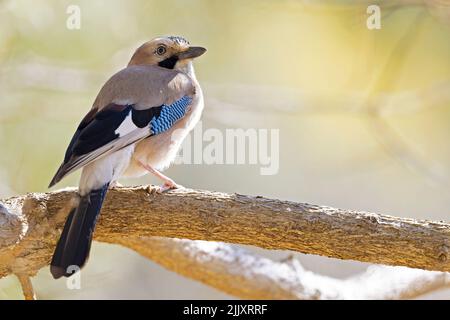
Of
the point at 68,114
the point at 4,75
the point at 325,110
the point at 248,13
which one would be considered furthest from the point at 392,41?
the point at 4,75

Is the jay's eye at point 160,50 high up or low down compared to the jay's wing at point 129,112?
up

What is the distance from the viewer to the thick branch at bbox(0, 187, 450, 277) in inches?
135

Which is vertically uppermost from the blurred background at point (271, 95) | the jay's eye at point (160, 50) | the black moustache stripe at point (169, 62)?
the blurred background at point (271, 95)

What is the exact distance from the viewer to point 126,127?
3.86m

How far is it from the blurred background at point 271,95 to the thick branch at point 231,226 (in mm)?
1150

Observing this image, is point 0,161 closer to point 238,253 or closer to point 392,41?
point 238,253

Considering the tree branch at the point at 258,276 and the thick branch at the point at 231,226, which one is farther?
the tree branch at the point at 258,276

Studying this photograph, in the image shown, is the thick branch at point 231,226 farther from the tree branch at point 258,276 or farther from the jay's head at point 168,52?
the jay's head at point 168,52

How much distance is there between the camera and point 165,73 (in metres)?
4.40

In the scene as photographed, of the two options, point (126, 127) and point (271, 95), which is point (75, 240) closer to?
point (126, 127)

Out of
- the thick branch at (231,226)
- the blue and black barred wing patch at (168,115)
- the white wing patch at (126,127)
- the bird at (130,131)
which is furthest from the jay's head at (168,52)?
the thick branch at (231,226)

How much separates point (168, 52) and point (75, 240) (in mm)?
1571

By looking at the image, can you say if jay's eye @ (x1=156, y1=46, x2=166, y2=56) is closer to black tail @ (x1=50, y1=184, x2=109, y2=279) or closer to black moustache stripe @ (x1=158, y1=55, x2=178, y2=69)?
black moustache stripe @ (x1=158, y1=55, x2=178, y2=69)

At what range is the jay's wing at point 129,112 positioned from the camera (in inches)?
145
